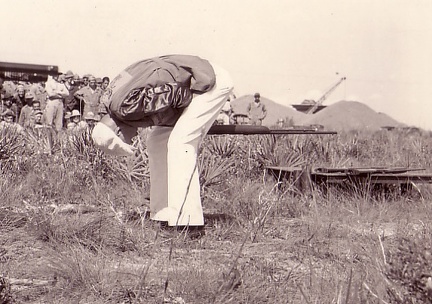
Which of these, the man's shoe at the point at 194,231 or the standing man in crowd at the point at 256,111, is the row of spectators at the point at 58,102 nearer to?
the standing man in crowd at the point at 256,111

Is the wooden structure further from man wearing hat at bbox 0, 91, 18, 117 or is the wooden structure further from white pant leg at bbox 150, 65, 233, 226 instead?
man wearing hat at bbox 0, 91, 18, 117

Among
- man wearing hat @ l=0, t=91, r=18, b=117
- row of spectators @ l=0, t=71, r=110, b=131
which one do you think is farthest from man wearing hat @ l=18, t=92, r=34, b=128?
man wearing hat @ l=0, t=91, r=18, b=117

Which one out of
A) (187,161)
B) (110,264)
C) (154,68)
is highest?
(154,68)

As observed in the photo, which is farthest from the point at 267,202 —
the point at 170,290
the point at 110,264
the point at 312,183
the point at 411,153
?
the point at 411,153

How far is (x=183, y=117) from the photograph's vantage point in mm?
4871

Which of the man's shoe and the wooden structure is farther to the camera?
the wooden structure

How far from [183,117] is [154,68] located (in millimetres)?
399

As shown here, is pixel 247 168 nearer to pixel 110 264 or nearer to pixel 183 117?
pixel 183 117

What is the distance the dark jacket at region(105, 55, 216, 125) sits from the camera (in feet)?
15.3

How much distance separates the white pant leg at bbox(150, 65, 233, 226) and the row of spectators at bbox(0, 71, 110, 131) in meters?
6.75

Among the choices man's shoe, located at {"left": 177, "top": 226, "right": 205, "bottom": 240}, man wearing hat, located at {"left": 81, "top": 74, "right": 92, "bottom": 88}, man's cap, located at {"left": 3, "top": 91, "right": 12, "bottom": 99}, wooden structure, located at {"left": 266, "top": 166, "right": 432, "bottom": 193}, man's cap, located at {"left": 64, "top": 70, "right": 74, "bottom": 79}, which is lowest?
man's shoe, located at {"left": 177, "top": 226, "right": 205, "bottom": 240}

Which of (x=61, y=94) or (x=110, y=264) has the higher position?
(x=61, y=94)

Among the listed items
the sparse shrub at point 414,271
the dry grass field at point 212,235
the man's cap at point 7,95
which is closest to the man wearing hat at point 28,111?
the man's cap at point 7,95

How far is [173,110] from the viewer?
496 centimetres
